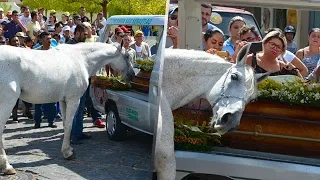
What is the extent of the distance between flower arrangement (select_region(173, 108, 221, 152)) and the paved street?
3.09 m

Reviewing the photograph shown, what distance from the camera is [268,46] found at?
4.26 meters

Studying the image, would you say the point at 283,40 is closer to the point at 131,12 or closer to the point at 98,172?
the point at 98,172

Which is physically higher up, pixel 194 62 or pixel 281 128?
pixel 194 62

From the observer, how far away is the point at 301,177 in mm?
4254

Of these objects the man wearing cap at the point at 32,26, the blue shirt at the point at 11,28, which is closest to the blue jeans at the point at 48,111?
the blue shirt at the point at 11,28

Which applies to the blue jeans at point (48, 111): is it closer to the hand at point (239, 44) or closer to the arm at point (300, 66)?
the hand at point (239, 44)

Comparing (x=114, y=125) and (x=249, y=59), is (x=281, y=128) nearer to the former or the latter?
(x=249, y=59)

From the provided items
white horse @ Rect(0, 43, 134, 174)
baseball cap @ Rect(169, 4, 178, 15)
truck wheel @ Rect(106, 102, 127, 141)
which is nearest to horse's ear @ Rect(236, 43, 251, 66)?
baseball cap @ Rect(169, 4, 178, 15)

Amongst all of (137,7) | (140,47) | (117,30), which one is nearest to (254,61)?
(140,47)

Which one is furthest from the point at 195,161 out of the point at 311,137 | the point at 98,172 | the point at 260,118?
the point at 98,172

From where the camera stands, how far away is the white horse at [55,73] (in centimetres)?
738

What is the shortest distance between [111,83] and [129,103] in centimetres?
79

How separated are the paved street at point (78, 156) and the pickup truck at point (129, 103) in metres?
0.41

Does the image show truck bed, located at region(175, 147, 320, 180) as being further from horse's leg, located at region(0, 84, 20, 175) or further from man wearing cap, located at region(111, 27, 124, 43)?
man wearing cap, located at region(111, 27, 124, 43)
